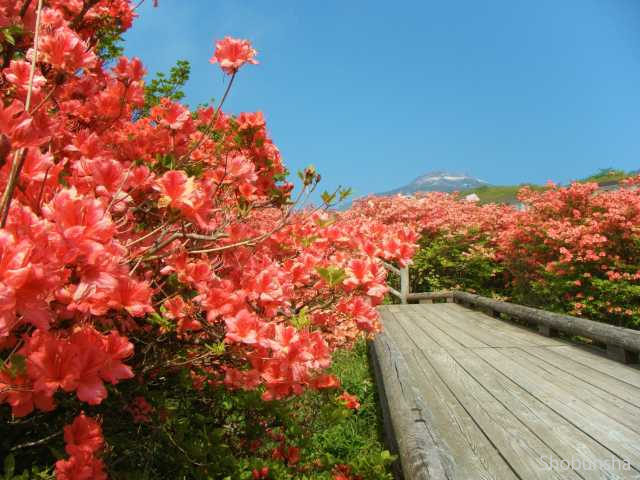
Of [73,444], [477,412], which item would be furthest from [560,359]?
[73,444]

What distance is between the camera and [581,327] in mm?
3867

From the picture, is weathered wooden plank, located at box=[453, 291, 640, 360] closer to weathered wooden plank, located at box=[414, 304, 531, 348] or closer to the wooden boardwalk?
the wooden boardwalk

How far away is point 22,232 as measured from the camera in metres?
0.68

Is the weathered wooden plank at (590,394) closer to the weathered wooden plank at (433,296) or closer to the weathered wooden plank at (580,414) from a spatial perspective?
the weathered wooden plank at (580,414)

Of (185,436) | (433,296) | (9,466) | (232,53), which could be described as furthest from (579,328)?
(9,466)

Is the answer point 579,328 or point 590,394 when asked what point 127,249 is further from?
point 579,328

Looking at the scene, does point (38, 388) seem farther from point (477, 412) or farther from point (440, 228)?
point (440, 228)

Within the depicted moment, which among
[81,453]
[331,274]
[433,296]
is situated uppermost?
[331,274]

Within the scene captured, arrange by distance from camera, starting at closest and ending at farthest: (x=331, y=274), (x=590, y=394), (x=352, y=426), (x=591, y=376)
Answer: (x=331, y=274) < (x=590, y=394) < (x=591, y=376) < (x=352, y=426)

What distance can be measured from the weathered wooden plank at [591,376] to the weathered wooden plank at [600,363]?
0.16ft

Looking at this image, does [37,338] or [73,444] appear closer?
[37,338]

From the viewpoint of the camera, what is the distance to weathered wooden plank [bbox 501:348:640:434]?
2467mm

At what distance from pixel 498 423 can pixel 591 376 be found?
129 cm

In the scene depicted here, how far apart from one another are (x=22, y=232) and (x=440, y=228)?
9401 mm
